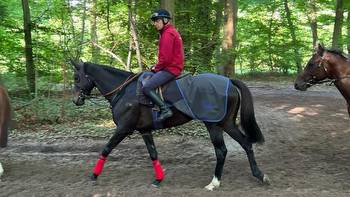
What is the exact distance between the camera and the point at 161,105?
246 inches

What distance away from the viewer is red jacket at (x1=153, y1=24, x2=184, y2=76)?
6251mm

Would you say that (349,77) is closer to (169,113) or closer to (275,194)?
(275,194)

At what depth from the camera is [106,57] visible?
36.3ft

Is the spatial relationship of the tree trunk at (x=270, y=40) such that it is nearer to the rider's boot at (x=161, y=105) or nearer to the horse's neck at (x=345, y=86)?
the horse's neck at (x=345, y=86)

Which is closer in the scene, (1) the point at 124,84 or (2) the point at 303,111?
(1) the point at 124,84

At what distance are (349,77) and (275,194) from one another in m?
2.74

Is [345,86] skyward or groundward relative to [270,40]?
groundward

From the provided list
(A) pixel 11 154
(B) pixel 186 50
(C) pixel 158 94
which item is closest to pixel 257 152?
(C) pixel 158 94

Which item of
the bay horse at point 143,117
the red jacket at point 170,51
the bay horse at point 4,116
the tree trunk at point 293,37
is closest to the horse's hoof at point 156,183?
the bay horse at point 143,117

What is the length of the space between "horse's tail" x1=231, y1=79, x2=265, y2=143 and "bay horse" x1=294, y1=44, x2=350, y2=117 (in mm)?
1729

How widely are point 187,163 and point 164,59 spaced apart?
229cm

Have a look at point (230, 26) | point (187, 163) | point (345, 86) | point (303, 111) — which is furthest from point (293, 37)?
point (187, 163)

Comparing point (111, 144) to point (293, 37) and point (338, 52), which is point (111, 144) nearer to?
point (338, 52)

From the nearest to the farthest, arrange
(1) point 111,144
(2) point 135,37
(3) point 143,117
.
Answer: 1. (1) point 111,144
2. (3) point 143,117
3. (2) point 135,37
